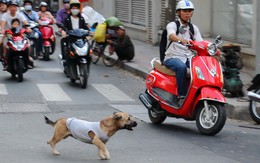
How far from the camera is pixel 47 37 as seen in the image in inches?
745

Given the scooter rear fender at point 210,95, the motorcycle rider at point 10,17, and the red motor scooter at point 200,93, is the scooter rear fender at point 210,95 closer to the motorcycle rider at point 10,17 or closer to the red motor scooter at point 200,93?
the red motor scooter at point 200,93

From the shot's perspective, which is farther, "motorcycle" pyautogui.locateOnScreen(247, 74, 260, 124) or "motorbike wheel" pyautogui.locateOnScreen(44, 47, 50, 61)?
"motorbike wheel" pyautogui.locateOnScreen(44, 47, 50, 61)

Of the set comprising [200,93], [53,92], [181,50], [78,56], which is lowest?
[53,92]

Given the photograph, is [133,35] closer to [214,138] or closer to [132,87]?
[132,87]

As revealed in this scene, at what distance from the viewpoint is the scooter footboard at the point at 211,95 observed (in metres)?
8.66

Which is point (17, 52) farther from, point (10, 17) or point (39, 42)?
point (39, 42)

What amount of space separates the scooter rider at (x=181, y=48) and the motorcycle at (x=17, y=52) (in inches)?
221

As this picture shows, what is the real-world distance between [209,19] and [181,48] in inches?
340

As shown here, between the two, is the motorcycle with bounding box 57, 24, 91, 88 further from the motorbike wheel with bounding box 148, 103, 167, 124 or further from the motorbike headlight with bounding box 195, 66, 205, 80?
the motorbike headlight with bounding box 195, 66, 205, 80

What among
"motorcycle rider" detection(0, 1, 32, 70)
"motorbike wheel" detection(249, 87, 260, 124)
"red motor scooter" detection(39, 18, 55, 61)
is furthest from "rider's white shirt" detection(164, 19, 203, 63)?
"red motor scooter" detection(39, 18, 55, 61)

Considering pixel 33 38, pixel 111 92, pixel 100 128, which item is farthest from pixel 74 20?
pixel 100 128

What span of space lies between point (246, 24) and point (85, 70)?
4.40 m

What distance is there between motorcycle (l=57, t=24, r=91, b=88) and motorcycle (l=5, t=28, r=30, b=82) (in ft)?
3.27

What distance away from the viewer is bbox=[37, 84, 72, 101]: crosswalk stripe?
41.0 ft
